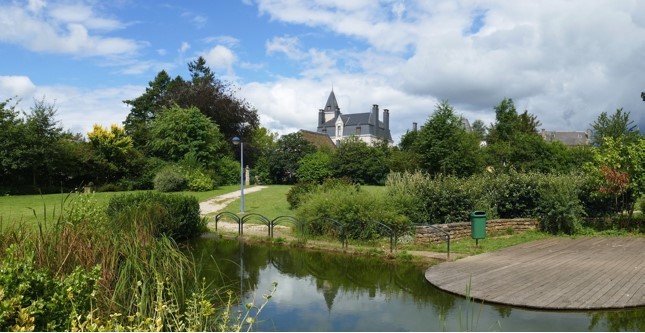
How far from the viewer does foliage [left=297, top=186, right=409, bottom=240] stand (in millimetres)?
13008

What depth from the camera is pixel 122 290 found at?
16.1ft

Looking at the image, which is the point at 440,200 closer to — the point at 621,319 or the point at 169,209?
the point at 169,209

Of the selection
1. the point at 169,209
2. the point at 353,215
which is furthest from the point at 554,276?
the point at 169,209

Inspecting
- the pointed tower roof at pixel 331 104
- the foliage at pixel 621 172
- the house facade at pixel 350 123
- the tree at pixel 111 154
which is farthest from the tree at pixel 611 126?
the pointed tower roof at pixel 331 104

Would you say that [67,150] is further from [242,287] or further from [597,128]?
[597,128]

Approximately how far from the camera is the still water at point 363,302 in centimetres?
626

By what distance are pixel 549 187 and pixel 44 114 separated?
27.2 metres

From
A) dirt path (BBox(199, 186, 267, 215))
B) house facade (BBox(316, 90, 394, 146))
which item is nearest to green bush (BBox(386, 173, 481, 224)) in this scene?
dirt path (BBox(199, 186, 267, 215))

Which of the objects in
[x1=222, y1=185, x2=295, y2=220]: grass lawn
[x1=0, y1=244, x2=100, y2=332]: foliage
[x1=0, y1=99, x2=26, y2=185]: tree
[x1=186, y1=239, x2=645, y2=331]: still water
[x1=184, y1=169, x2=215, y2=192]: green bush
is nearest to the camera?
[x1=0, y1=244, x2=100, y2=332]: foliage

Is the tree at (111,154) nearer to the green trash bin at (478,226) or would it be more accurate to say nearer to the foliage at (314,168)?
the foliage at (314,168)

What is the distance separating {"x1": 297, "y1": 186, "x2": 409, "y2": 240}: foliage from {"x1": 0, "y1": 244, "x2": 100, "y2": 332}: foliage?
8820 millimetres

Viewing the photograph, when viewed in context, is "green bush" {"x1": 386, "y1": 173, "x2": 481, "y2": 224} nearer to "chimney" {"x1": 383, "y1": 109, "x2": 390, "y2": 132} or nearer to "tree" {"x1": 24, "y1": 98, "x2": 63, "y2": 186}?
"tree" {"x1": 24, "y1": 98, "x2": 63, "y2": 186}

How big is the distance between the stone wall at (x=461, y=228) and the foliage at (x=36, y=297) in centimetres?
983

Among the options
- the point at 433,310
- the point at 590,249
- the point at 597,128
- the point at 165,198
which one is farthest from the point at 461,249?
the point at 597,128
